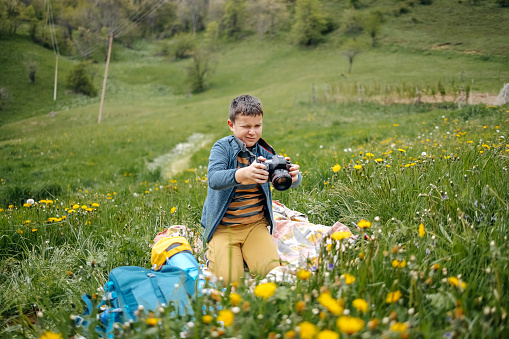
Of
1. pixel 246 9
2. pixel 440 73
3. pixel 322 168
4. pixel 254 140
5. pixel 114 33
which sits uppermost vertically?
pixel 246 9

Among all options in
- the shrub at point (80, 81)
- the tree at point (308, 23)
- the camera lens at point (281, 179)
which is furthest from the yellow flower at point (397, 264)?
the tree at point (308, 23)

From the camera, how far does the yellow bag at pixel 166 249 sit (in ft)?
8.66

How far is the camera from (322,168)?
4.64 metres

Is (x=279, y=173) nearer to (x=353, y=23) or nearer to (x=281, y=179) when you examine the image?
(x=281, y=179)

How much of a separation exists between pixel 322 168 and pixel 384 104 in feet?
48.2

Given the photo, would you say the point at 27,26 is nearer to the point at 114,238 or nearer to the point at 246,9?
the point at 114,238

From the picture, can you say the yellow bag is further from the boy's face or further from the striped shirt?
the boy's face

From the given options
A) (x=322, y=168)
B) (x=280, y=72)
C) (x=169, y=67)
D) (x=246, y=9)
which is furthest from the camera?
(x=246, y=9)

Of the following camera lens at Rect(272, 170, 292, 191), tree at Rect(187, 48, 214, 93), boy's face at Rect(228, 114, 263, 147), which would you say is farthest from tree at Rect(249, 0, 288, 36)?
camera lens at Rect(272, 170, 292, 191)

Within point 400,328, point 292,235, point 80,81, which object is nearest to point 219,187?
point 292,235

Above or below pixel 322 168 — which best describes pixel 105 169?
below

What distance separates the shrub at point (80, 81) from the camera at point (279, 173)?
18.7m

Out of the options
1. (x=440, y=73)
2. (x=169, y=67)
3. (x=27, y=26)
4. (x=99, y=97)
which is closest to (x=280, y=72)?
(x=169, y=67)

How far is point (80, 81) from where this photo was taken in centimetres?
2136
